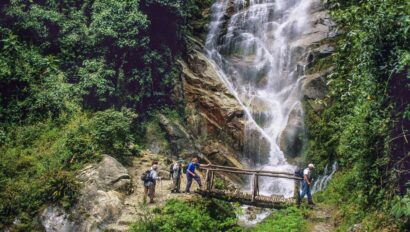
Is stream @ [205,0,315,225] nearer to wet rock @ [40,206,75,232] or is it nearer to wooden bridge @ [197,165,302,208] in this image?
wooden bridge @ [197,165,302,208]

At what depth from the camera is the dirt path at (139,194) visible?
1270cm

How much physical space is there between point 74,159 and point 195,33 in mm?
13995

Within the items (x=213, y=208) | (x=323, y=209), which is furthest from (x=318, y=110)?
(x=213, y=208)

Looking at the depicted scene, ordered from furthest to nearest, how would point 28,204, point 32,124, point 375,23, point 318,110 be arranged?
point 318,110 < point 32,124 < point 28,204 < point 375,23

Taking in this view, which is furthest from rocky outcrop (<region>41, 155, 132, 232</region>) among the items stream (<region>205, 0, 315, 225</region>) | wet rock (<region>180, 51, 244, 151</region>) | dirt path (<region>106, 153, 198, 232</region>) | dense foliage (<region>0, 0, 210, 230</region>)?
wet rock (<region>180, 51, 244, 151</region>)

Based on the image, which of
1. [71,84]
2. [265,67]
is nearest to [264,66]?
[265,67]

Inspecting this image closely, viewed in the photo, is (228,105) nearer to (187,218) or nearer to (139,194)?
(139,194)

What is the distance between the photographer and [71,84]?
62.3ft

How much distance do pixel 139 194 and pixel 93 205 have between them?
6.58 ft

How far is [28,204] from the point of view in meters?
13.6

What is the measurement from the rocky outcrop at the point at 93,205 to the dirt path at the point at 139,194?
272 millimetres

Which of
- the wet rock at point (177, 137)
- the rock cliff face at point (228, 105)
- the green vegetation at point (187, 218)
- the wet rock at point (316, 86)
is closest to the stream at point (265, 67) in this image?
the rock cliff face at point (228, 105)

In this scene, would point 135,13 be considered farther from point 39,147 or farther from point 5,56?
point 39,147

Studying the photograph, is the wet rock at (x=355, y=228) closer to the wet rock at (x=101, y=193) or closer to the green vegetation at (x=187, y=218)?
the green vegetation at (x=187, y=218)
